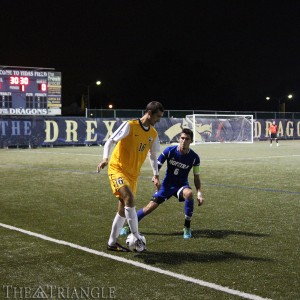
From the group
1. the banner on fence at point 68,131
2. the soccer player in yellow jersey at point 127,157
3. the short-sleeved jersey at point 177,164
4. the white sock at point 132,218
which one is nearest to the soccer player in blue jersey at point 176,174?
the short-sleeved jersey at point 177,164

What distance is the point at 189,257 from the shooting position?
616cm

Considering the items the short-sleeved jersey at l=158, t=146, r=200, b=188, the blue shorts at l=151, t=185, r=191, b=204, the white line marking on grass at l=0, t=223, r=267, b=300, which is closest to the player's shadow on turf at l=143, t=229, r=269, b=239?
the blue shorts at l=151, t=185, r=191, b=204

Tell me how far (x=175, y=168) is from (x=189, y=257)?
5.23 ft

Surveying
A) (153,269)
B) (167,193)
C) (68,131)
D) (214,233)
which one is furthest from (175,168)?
(68,131)

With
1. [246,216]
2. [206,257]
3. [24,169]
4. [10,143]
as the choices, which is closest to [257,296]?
[206,257]

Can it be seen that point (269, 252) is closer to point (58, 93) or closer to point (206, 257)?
point (206, 257)

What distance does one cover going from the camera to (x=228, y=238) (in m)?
7.24

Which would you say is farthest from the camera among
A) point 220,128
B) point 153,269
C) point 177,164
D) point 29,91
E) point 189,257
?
point 220,128

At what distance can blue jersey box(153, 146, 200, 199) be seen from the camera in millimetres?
7367

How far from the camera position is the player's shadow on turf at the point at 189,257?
5.97 metres

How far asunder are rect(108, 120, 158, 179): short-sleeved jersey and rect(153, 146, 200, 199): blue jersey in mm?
914

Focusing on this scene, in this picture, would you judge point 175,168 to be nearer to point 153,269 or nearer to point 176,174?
point 176,174

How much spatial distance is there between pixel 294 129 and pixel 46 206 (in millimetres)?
45546

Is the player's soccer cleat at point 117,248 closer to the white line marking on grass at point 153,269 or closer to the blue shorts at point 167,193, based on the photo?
the white line marking on grass at point 153,269
